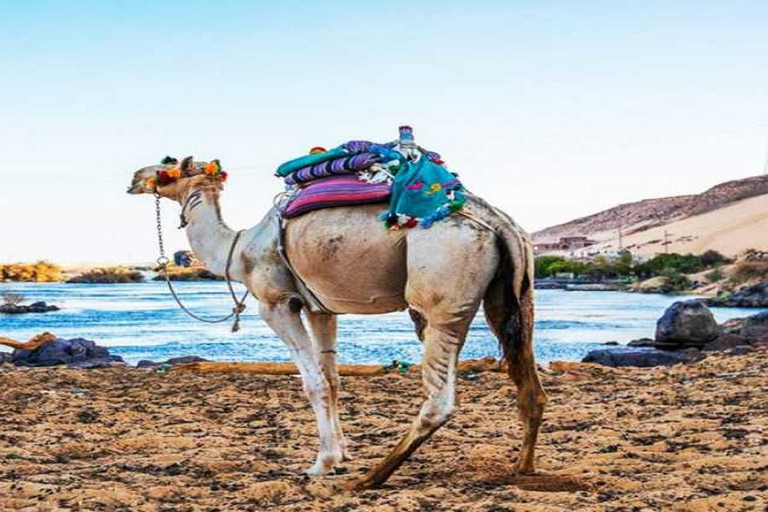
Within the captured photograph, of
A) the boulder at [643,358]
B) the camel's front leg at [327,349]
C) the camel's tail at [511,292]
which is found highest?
the camel's tail at [511,292]

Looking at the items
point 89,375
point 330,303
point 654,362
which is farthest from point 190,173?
point 654,362

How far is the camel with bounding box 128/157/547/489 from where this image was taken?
5234mm

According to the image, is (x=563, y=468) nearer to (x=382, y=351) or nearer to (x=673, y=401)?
(x=673, y=401)

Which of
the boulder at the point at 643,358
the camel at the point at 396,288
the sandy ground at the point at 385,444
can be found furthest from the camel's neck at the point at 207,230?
the boulder at the point at 643,358

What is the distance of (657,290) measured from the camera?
8912 cm

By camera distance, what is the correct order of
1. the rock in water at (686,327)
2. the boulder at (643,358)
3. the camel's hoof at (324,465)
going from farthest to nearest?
the rock in water at (686,327) → the boulder at (643,358) → the camel's hoof at (324,465)

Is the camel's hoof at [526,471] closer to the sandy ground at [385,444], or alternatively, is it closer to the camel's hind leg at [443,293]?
the sandy ground at [385,444]

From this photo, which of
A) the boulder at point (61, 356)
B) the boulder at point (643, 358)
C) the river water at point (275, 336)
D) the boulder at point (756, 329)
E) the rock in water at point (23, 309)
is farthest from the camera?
the rock in water at point (23, 309)

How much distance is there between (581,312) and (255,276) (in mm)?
46970

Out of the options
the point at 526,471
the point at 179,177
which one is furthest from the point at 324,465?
the point at 179,177

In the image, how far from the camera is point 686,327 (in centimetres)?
1952

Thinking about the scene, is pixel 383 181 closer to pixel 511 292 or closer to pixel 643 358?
pixel 511 292

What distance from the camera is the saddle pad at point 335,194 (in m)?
5.53

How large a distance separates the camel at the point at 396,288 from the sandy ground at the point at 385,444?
410 mm
